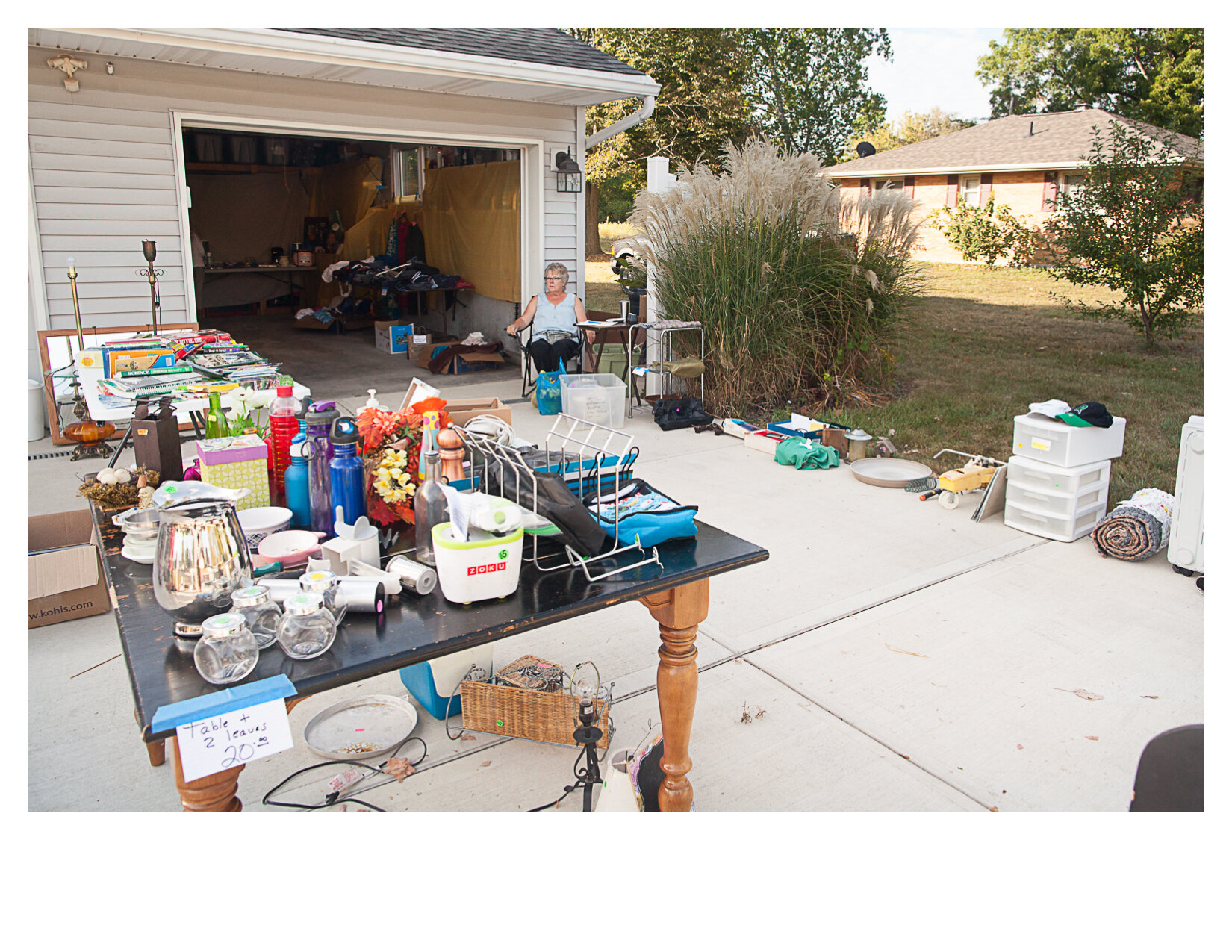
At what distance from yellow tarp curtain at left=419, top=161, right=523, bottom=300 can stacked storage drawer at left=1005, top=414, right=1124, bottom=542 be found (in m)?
5.88

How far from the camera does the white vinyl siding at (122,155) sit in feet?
20.3

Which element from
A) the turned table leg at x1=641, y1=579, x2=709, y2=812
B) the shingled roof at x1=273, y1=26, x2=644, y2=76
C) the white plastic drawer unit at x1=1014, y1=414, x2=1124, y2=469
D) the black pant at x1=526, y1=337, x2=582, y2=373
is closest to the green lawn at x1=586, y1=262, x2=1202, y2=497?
the white plastic drawer unit at x1=1014, y1=414, x2=1124, y2=469

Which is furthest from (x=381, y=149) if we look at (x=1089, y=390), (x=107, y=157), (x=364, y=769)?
(x=364, y=769)

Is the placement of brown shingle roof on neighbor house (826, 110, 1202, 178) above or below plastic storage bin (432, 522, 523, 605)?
above

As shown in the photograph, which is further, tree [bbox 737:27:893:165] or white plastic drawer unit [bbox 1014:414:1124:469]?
tree [bbox 737:27:893:165]

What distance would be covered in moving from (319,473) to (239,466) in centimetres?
28

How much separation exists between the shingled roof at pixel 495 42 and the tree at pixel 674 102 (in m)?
11.1

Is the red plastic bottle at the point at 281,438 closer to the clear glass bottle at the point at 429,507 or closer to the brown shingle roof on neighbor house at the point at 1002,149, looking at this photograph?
the clear glass bottle at the point at 429,507

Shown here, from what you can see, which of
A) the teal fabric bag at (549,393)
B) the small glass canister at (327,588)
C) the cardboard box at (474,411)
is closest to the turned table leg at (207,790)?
the small glass canister at (327,588)

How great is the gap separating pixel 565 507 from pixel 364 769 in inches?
42.5

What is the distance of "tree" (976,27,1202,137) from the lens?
20.9 m

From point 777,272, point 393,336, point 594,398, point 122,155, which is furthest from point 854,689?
point 393,336

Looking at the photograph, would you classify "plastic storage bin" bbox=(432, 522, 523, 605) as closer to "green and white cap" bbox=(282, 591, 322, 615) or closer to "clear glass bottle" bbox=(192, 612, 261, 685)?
"green and white cap" bbox=(282, 591, 322, 615)
